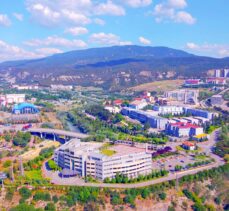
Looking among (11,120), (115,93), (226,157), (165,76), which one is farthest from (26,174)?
(165,76)

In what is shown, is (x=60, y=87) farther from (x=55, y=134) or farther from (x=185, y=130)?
(x=185, y=130)

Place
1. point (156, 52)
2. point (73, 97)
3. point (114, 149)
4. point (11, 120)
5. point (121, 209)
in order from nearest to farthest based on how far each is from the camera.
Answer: point (121, 209)
point (114, 149)
point (11, 120)
point (73, 97)
point (156, 52)

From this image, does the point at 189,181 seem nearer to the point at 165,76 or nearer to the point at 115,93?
the point at 115,93

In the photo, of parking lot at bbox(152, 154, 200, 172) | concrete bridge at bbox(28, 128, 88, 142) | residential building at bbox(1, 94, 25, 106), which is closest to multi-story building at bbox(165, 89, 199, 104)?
residential building at bbox(1, 94, 25, 106)

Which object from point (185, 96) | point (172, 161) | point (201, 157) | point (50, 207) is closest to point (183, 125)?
point (201, 157)

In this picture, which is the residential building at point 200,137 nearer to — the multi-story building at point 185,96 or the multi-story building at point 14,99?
the multi-story building at point 185,96

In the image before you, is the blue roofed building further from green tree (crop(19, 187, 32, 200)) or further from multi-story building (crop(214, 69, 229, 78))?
multi-story building (crop(214, 69, 229, 78))
